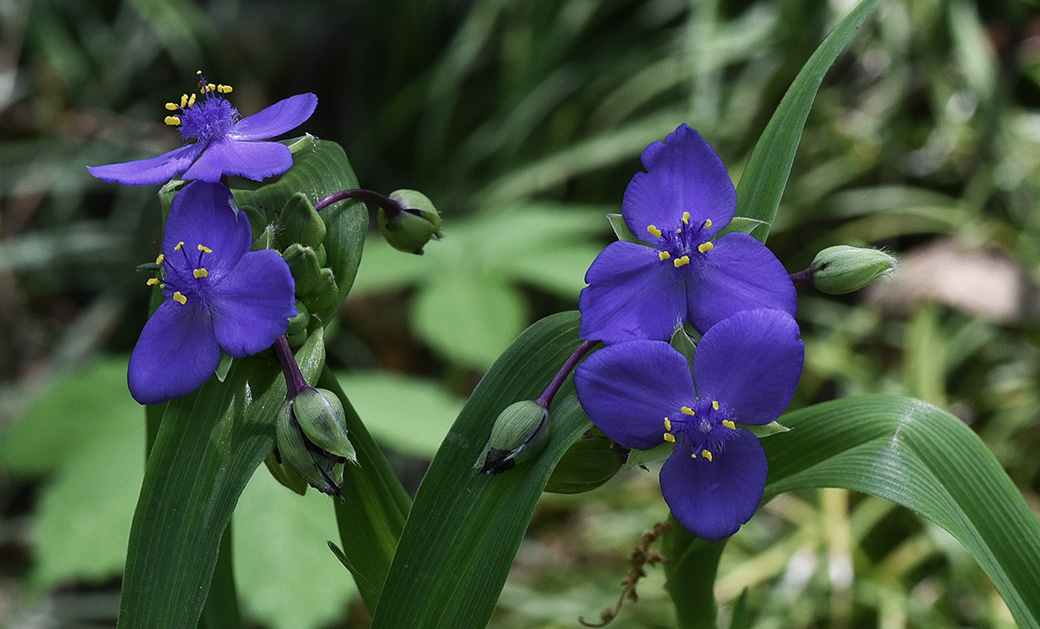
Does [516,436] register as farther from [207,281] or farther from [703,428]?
[207,281]

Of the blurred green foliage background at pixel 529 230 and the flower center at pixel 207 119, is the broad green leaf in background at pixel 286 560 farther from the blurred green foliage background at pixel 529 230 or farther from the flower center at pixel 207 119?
the flower center at pixel 207 119

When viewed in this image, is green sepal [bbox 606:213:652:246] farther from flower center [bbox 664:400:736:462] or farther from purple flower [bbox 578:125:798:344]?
flower center [bbox 664:400:736:462]

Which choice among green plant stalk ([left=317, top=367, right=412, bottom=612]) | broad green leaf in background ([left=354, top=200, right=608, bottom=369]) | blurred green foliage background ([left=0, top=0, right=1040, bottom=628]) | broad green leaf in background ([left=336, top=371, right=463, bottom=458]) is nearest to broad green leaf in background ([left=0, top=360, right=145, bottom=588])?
blurred green foliage background ([left=0, top=0, right=1040, bottom=628])

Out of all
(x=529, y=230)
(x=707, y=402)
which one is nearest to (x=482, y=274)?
(x=529, y=230)

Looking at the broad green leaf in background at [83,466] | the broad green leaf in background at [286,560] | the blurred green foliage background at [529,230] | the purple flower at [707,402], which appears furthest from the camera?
the blurred green foliage background at [529,230]

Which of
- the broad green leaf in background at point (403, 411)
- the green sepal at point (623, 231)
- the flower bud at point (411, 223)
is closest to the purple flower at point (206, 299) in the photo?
the flower bud at point (411, 223)
